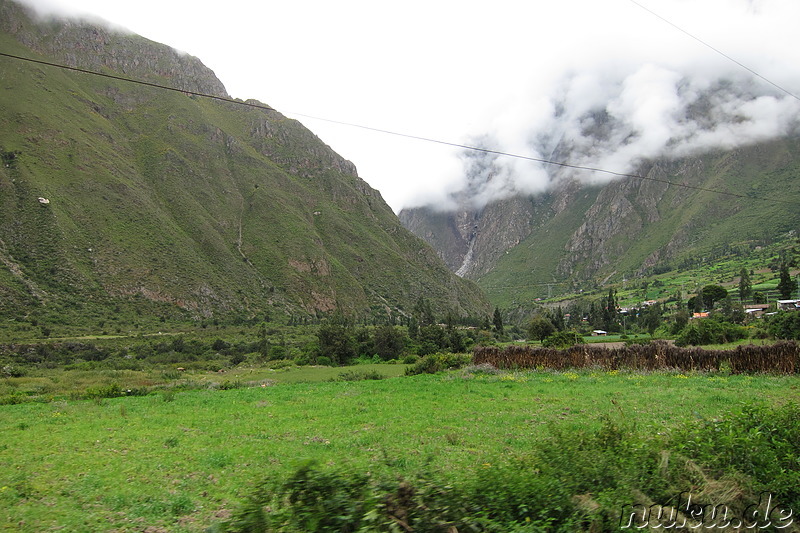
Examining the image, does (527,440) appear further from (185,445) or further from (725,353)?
(725,353)

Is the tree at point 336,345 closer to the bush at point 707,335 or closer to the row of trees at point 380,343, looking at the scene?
the row of trees at point 380,343

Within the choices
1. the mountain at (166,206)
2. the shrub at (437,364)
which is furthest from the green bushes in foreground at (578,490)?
the mountain at (166,206)

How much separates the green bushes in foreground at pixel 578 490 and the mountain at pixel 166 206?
53.2 metres

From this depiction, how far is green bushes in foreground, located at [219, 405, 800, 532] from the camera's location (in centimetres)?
438

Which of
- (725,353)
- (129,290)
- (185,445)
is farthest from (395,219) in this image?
(185,445)

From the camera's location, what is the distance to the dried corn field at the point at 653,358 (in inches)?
932

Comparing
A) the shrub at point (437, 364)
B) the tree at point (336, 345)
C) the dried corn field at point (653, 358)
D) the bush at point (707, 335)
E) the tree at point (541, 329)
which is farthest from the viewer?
the tree at point (541, 329)

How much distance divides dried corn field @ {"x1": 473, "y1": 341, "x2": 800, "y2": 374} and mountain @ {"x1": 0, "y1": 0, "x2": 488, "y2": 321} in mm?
41048

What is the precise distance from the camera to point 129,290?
248ft

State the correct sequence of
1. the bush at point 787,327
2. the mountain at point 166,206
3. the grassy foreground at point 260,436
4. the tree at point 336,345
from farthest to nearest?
1. the mountain at point 166,206
2. the tree at point 336,345
3. the bush at point 787,327
4. the grassy foreground at point 260,436

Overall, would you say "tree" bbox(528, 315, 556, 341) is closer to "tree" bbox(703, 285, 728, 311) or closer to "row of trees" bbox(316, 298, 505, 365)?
"row of trees" bbox(316, 298, 505, 365)

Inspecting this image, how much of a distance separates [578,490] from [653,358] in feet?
87.2

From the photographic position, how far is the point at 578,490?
5.55 metres

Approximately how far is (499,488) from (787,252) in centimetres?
16544
